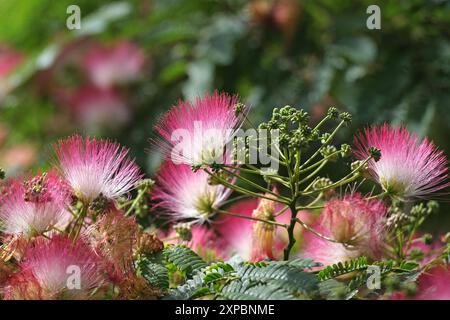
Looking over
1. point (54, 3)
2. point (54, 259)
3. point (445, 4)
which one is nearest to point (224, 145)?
point (54, 259)

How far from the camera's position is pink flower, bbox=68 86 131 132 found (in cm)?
325

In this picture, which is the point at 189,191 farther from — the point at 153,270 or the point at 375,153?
the point at 375,153

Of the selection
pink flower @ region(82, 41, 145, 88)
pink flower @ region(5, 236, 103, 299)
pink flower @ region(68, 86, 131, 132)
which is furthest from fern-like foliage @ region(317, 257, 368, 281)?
pink flower @ region(82, 41, 145, 88)

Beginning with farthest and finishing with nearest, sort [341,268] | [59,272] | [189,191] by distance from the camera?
[189,191] → [341,268] → [59,272]

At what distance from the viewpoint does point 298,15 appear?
9.91 ft

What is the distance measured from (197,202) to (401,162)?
37 cm

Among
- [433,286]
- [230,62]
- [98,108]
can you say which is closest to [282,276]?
[433,286]

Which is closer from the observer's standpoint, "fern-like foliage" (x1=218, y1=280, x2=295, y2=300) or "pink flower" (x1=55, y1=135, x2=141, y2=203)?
"fern-like foliage" (x1=218, y1=280, x2=295, y2=300)

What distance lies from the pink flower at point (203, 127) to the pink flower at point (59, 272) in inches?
9.6

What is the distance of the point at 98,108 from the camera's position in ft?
11.0

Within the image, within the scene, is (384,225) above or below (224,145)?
below

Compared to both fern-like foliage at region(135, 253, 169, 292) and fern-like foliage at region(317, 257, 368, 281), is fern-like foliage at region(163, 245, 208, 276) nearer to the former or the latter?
fern-like foliage at region(135, 253, 169, 292)

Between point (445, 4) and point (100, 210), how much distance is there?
5.71 feet
